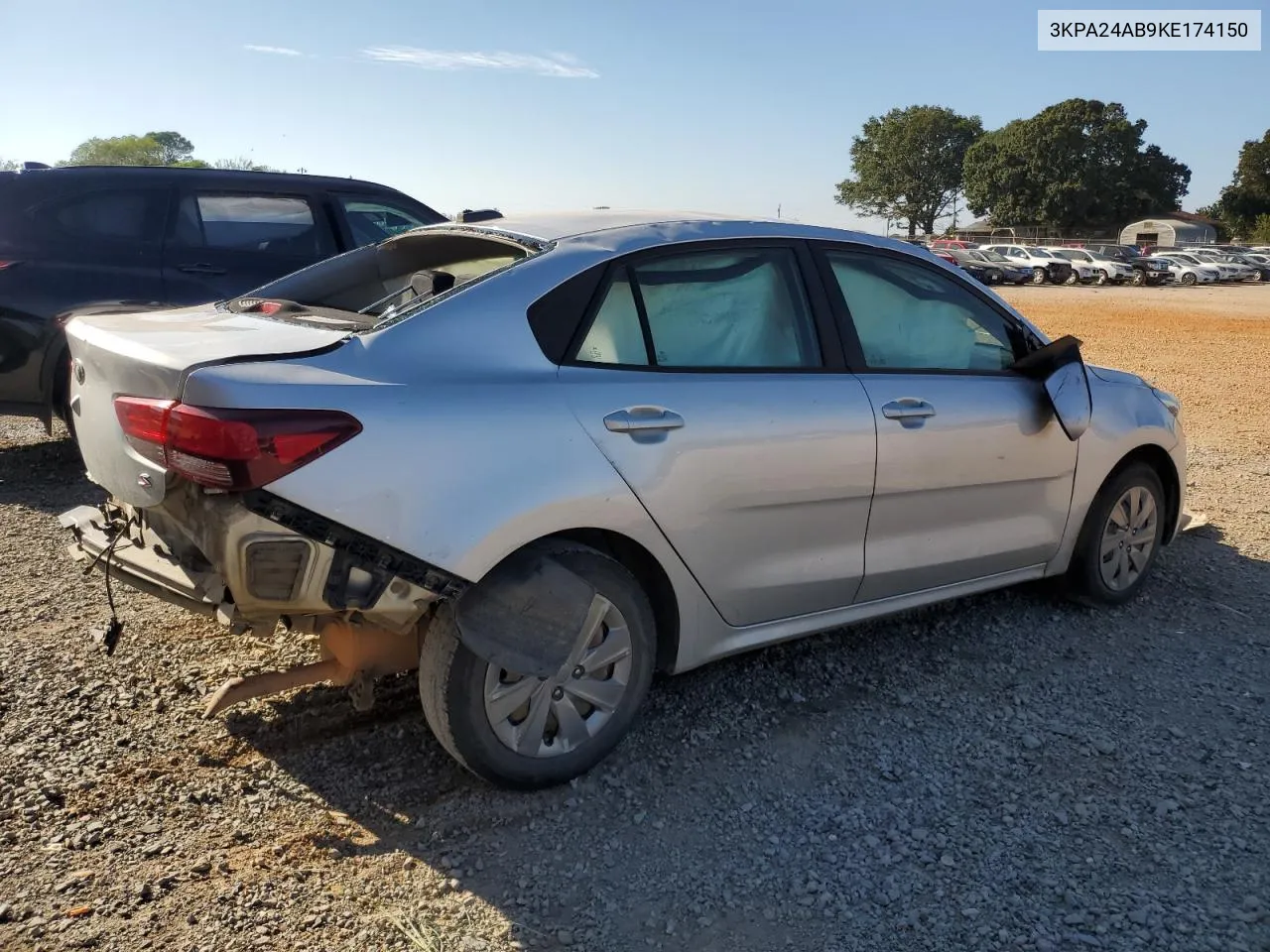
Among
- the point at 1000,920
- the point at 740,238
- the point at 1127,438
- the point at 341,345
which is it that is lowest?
the point at 1000,920

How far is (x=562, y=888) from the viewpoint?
9.04ft

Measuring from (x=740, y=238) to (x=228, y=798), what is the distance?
2.45 meters

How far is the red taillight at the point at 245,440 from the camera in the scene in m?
2.61

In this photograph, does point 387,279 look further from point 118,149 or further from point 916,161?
point 916,161

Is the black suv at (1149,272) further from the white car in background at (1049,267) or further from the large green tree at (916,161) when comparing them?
the large green tree at (916,161)

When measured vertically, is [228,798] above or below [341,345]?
below

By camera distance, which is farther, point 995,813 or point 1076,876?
point 995,813

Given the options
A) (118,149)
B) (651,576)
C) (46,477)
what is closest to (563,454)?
(651,576)

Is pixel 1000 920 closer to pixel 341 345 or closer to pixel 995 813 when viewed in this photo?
pixel 995 813

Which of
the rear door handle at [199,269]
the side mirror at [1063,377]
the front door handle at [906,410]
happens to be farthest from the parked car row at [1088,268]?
the front door handle at [906,410]

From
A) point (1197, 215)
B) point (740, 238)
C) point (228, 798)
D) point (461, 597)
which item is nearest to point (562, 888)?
point (461, 597)

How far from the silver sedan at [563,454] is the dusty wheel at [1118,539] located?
1.54 ft

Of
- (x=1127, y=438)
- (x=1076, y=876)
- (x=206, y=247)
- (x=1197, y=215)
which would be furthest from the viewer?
(x=1197, y=215)

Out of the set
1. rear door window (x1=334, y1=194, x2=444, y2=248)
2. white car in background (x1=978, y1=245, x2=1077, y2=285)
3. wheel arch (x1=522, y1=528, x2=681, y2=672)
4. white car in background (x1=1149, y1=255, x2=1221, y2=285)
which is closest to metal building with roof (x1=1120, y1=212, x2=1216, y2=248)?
white car in background (x1=1149, y1=255, x2=1221, y2=285)
